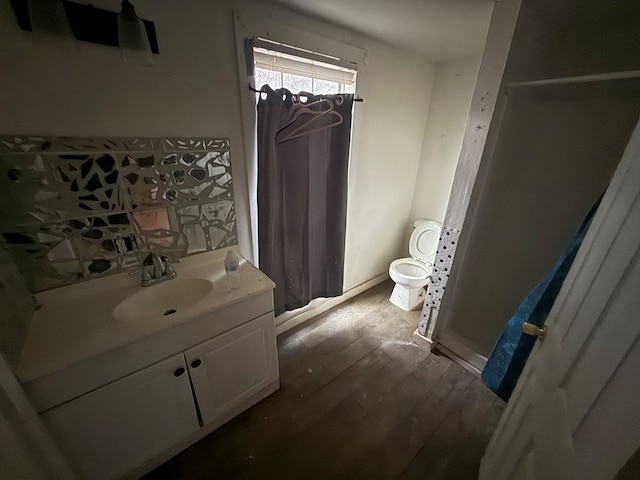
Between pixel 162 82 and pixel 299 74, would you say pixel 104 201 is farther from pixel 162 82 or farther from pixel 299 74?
pixel 299 74

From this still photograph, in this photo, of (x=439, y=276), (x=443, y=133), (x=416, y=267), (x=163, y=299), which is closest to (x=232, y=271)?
(x=163, y=299)

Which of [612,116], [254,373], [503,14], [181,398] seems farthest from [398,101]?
[181,398]

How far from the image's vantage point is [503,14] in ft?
3.61

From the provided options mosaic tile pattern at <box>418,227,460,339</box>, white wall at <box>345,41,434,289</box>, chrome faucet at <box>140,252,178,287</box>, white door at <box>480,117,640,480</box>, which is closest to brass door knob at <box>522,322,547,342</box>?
white door at <box>480,117,640,480</box>

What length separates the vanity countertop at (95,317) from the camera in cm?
83

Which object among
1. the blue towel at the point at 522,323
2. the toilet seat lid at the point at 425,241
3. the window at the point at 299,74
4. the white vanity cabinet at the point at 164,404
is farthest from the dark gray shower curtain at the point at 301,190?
the blue towel at the point at 522,323

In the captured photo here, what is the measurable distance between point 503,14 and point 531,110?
46 centimetres

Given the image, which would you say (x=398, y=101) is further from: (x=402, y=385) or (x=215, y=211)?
(x=402, y=385)

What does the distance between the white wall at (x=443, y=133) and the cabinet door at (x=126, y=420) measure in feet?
7.49

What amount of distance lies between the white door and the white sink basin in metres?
1.26

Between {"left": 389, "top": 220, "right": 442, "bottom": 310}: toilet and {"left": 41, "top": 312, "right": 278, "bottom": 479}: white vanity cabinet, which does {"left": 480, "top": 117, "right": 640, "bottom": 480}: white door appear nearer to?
{"left": 41, "top": 312, "right": 278, "bottom": 479}: white vanity cabinet

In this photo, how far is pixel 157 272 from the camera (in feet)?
4.00

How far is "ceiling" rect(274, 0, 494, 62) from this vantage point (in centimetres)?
117

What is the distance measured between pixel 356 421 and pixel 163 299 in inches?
47.9
